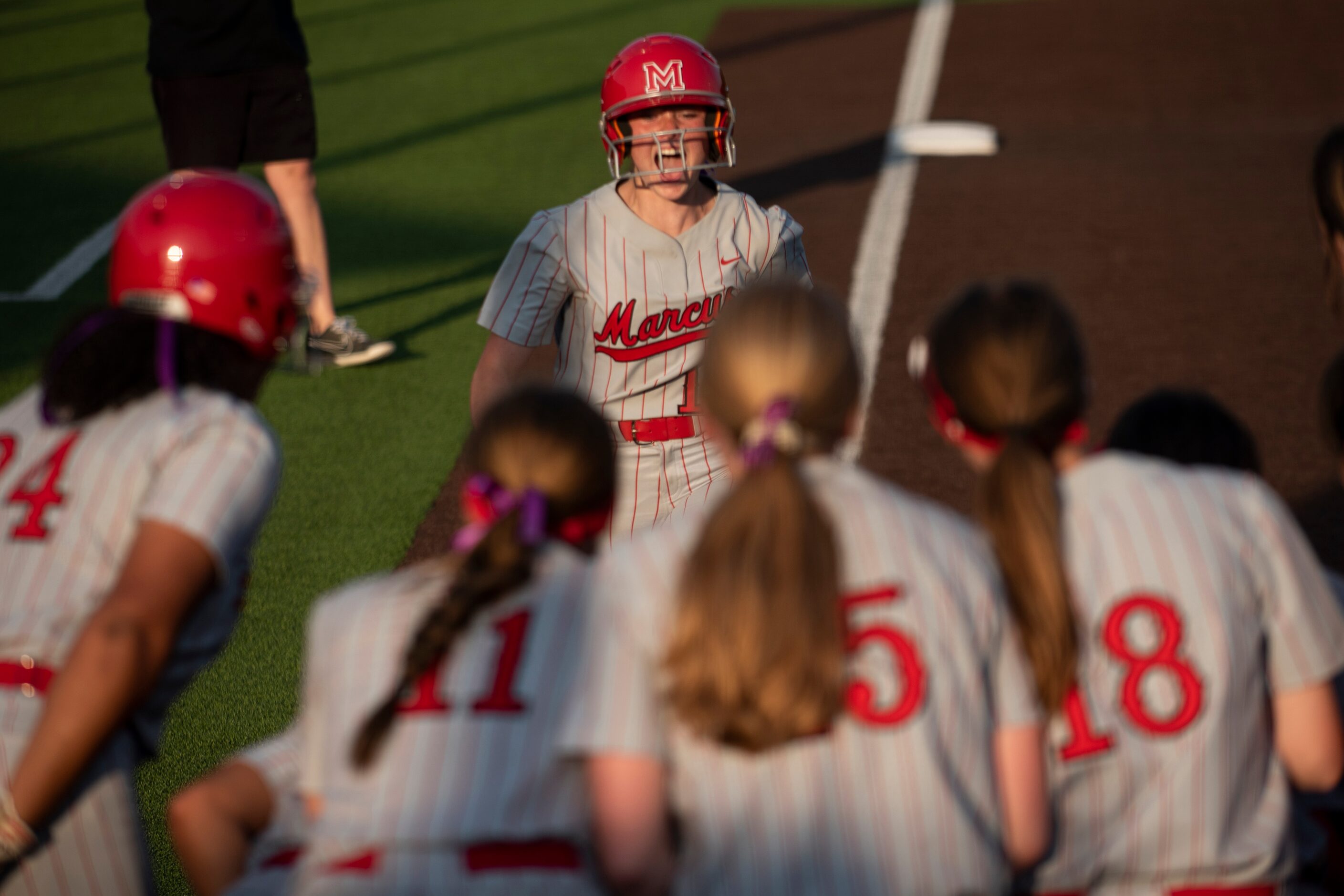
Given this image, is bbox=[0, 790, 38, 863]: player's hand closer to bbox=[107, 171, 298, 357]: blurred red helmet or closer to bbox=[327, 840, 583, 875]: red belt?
bbox=[327, 840, 583, 875]: red belt

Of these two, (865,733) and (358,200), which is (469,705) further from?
(358,200)

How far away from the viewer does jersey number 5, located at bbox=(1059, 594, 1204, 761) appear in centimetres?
230

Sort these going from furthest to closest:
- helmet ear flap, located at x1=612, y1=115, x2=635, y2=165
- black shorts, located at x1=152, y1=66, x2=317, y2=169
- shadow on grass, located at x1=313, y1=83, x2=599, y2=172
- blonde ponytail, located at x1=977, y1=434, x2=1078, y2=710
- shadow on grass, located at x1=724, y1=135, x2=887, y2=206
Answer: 1. shadow on grass, located at x1=313, y1=83, x2=599, y2=172
2. shadow on grass, located at x1=724, y1=135, x2=887, y2=206
3. black shorts, located at x1=152, y1=66, x2=317, y2=169
4. helmet ear flap, located at x1=612, y1=115, x2=635, y2=165
5. blonde ponytail, located at x1=977, y1=434, x2=1078, y2=710

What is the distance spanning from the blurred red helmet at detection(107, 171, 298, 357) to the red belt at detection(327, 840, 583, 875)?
1044mm

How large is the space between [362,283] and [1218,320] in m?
4.81

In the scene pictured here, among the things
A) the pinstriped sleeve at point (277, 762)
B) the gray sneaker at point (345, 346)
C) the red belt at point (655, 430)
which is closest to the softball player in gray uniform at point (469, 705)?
the pinstriped sleeve at point (277, 762)

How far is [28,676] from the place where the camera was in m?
2.43

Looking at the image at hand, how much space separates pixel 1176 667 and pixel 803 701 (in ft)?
2.20

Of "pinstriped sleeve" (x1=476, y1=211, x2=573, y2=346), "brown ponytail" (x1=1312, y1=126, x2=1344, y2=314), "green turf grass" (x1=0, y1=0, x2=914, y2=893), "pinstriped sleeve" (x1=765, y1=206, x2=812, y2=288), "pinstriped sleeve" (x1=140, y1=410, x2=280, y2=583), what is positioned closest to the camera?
"pinstriped sleeve" (x1=140, y1=410, x2=280, y2=583)

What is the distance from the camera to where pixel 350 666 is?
2.24 m

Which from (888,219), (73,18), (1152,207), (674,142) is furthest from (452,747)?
(73,18)

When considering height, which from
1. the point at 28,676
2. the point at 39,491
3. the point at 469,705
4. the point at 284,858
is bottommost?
the point at 284,858

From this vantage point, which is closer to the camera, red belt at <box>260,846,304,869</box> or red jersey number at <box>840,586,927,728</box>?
red jersey number at <box>840,586,927,728</box>

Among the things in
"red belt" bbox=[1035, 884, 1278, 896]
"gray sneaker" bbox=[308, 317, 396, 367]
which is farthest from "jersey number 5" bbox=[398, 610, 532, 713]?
"gray sneaker" bbox=[308, 317, 396, 367]
